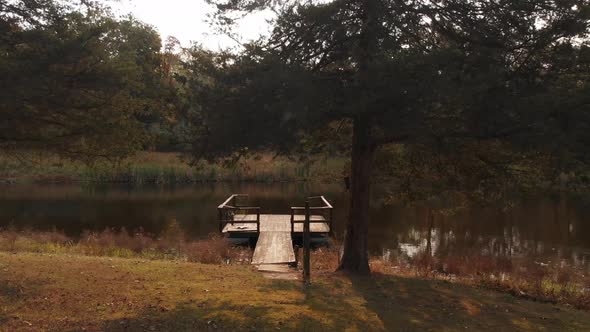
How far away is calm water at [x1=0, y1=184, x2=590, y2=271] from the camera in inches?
824

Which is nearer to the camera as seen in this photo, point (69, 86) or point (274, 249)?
point (69, 86)

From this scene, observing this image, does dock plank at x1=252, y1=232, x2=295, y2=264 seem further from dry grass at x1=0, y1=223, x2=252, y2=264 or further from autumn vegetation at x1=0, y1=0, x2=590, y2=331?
autumn vegetation at x1=0, y1=0, x2=590, y2=331

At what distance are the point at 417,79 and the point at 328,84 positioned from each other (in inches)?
71.1

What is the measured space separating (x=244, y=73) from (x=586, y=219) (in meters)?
23.5

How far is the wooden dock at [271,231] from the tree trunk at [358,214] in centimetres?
172

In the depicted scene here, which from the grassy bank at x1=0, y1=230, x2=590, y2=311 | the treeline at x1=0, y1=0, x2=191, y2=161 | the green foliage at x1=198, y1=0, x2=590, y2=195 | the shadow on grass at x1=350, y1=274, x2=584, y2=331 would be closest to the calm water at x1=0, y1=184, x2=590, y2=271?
the grassy bank at x1=0, y1=230, x2=590, y2=311

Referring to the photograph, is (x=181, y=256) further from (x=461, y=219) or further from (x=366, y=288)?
(x=461, y=219)

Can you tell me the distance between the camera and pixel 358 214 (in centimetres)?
1268

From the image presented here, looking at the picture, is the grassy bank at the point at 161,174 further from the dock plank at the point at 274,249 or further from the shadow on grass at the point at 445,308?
the shadow on grass at the point at 445,308

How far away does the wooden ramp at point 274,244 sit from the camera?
45.7ft

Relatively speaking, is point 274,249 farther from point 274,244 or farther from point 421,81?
point 421,81

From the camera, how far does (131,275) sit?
1052 cm

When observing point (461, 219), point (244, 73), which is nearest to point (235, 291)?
point (244, 73)

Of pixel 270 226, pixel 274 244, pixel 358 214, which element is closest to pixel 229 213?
pixel 270 226
